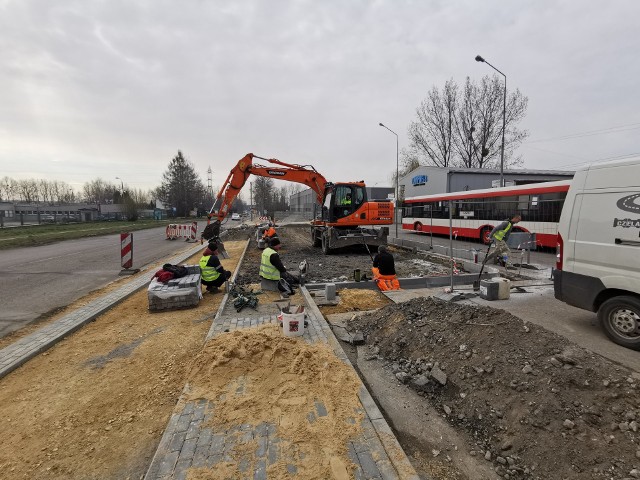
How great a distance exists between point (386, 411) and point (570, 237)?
4.03m

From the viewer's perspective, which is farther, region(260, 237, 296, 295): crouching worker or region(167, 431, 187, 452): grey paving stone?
region(260, 237, 296, 295): crouching worker

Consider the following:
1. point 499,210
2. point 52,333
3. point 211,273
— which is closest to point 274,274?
point 211,273

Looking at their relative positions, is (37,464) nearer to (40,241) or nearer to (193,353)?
(193,353)

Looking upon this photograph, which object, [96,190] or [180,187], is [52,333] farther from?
[96,190]

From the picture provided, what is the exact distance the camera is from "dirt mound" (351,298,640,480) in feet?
8.73

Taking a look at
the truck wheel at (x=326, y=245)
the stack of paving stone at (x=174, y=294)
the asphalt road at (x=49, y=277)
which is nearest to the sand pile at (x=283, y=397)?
the stack of paving stone at (x=174, y=294)

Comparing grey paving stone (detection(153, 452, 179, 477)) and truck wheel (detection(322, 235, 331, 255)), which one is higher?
truck wheel (detection(322, 235, 331, 255))

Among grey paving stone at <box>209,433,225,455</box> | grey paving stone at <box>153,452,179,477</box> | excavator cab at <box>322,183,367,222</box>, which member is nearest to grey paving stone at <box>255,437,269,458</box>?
grey paving stone at <box>209,433,225,455</box>

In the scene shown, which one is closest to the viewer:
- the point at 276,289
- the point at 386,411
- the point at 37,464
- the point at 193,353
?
the point at 37,464

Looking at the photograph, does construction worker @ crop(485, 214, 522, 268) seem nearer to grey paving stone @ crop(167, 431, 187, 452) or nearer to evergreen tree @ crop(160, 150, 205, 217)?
grey paving stone @ crop(167, 431, 187, 452)

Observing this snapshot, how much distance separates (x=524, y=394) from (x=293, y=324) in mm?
3020

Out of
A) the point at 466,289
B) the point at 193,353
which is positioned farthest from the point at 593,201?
the point at 193,353

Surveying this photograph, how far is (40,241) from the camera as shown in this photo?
70.5 ft

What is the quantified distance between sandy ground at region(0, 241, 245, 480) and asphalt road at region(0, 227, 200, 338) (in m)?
2.33
